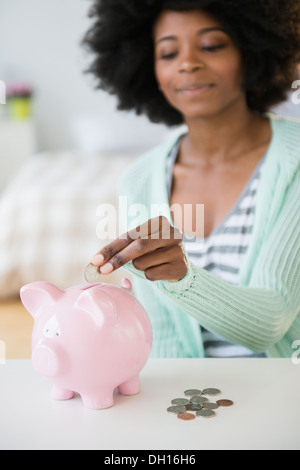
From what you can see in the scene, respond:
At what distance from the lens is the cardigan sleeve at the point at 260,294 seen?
2.95 ft

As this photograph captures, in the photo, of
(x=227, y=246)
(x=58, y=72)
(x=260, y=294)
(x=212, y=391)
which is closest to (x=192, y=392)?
(x=212, y=391)

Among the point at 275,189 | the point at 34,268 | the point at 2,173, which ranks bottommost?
the point at 275,189

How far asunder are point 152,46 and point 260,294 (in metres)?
0.66

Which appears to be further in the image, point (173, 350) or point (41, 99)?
point (41, 99)

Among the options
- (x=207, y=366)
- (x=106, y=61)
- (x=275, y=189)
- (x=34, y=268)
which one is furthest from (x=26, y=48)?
(x=207, y=366)

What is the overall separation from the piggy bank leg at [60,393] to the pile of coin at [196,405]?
126 millimetres

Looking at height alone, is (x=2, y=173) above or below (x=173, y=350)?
above

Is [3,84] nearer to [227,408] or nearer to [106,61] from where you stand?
[106,61]

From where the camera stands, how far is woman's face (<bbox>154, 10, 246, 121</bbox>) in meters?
1.18

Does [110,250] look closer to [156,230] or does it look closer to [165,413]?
[156,230]

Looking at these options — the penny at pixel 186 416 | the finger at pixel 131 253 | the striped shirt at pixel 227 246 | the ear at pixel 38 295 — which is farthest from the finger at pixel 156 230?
the striped shirt at pixel 227 246

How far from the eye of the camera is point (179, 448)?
0.62 meters
